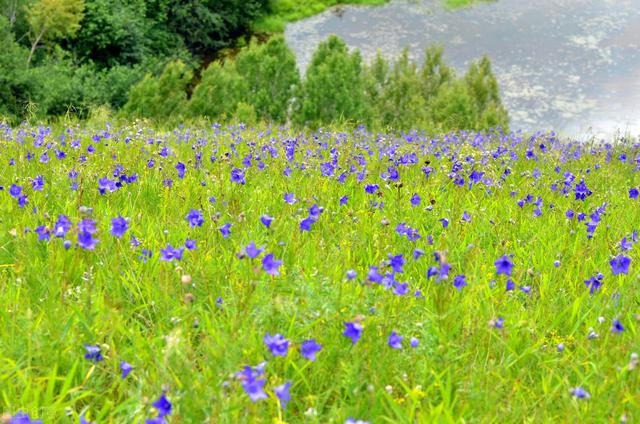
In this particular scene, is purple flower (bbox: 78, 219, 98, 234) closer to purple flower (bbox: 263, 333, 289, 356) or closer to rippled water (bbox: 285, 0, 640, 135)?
purple flower (bbox: 263, 333, 289, 356)

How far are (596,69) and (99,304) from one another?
38.5m

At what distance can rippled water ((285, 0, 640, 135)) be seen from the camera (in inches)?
1199

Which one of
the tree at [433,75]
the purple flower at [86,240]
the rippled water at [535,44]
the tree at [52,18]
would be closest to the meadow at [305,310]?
the purple flower at [86,240]

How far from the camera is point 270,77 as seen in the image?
23266 millimetres

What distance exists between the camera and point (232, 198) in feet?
12.1

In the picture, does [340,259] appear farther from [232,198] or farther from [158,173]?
[158,173]

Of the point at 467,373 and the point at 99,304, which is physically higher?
the point at 99,304

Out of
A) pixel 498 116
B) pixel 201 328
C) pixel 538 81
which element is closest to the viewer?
pixel 201 328

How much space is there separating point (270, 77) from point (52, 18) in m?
17.2

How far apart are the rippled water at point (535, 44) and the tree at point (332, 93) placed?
9.91 m

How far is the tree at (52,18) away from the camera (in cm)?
3288

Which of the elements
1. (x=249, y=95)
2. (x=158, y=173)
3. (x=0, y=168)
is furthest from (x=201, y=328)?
(x=249, y=95)

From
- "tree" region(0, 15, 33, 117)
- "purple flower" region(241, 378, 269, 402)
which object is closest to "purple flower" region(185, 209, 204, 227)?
"purple flower" region(241, 378, 269, 402)

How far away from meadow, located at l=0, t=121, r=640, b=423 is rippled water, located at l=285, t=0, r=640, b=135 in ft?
80.9
